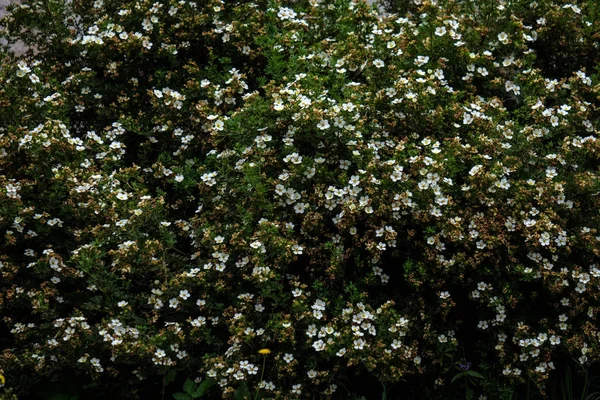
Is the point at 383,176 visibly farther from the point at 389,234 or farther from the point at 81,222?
the point at 81,222

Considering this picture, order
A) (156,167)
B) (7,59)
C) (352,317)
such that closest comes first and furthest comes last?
(352,317) < (156,167) < (7,59)

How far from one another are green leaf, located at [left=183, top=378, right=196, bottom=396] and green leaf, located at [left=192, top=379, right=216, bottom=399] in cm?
2

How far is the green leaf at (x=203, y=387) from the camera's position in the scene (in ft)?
10.4

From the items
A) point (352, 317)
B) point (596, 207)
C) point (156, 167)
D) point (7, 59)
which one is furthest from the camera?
point (7, 59)

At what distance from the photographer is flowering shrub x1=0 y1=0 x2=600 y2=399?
10.4ft

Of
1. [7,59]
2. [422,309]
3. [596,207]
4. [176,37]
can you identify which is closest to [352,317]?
[422,309]

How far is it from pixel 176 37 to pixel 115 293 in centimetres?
165

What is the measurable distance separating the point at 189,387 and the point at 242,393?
26cm

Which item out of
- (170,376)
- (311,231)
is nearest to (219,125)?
(311,231)

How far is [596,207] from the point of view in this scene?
136 inches

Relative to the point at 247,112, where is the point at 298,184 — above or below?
below

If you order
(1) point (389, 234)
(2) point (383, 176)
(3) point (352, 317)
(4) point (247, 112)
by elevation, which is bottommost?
(3) point (352, 317)

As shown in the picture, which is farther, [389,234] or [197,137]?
[197,137]

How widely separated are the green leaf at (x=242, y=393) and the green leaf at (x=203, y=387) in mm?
134
